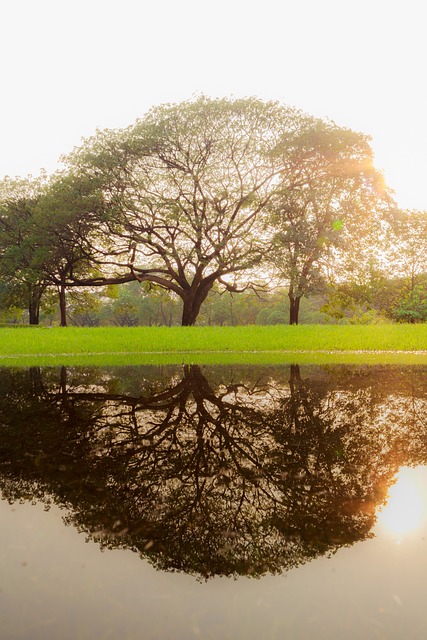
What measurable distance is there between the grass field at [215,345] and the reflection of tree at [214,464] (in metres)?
8.40

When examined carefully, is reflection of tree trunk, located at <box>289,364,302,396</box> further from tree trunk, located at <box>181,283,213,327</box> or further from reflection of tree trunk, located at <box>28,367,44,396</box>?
tree trunk, located at <box>181,283,213,327</box>

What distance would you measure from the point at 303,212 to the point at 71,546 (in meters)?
31.6

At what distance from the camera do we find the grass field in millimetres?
19562

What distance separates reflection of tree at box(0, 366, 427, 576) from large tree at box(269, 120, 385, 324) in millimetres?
21652

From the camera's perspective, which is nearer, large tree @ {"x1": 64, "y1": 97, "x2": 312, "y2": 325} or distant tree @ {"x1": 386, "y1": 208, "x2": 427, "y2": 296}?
large tree @ {"x1": 64, "y1": 97, "x2": 312, "y2": 325}

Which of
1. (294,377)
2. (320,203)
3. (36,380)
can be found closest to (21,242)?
(320,203)

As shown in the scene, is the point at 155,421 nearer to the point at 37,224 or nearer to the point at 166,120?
the point at 166,120

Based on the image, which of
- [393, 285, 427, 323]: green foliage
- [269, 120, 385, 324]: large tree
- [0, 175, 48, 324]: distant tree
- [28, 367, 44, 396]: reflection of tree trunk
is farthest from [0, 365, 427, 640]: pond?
[393, 285, 427, 323]: green foliage

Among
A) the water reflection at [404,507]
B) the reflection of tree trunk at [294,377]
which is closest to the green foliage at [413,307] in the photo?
the reflection of tree trunk at [294,377]

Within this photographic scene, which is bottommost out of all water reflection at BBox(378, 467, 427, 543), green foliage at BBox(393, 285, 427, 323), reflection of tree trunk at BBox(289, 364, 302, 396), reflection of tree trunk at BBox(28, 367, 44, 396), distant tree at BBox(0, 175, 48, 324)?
water reflection at BBox(378, 467, 427, 543)

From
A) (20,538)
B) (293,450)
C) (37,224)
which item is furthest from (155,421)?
(37,224)

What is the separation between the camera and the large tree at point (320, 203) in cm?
3144

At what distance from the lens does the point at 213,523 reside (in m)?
4.26

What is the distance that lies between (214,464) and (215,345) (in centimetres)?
1761
